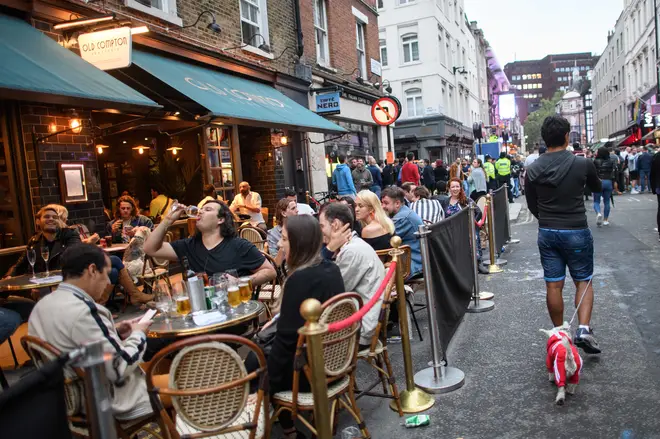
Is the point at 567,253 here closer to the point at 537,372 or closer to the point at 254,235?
the point at 537,372

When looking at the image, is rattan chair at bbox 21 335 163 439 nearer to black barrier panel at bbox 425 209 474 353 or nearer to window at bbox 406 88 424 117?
black barrier panel at bbox 425 209 474 353

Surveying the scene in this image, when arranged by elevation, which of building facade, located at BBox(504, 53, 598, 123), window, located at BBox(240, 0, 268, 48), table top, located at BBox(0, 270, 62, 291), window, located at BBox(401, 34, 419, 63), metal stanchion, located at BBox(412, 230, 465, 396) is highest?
building facade, located at BBox(504, 53, 598, 123)

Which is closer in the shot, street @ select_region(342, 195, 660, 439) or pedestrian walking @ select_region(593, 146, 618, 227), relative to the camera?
street @ select_region(342, 195, 660, 439)

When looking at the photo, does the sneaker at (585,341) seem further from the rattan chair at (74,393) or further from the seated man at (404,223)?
the rattan chair at (74,393)

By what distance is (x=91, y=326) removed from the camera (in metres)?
2.66

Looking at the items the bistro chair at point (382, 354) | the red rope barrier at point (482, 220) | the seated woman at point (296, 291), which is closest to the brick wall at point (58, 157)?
the seated woman at point (296, 291)

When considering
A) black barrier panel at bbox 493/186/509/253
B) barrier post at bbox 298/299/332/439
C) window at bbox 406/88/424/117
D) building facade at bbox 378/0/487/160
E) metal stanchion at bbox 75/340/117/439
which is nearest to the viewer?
metal stanchion at bbox 75/340/117/439

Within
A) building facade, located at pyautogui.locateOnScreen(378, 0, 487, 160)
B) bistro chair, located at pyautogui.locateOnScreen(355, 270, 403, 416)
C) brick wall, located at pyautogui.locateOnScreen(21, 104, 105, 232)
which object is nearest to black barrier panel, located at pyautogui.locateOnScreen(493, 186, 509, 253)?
bistro chair, located at pyautogui.locateOnScreen(355, 270, 403, 416)

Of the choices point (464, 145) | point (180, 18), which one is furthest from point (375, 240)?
point (464, 145)

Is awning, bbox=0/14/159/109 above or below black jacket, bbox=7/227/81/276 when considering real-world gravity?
above

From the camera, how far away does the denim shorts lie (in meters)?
4.36

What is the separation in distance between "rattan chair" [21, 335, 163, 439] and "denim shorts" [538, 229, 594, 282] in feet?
11.0

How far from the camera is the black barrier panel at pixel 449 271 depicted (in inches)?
169

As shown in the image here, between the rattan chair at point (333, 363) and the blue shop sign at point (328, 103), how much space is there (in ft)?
38.5
